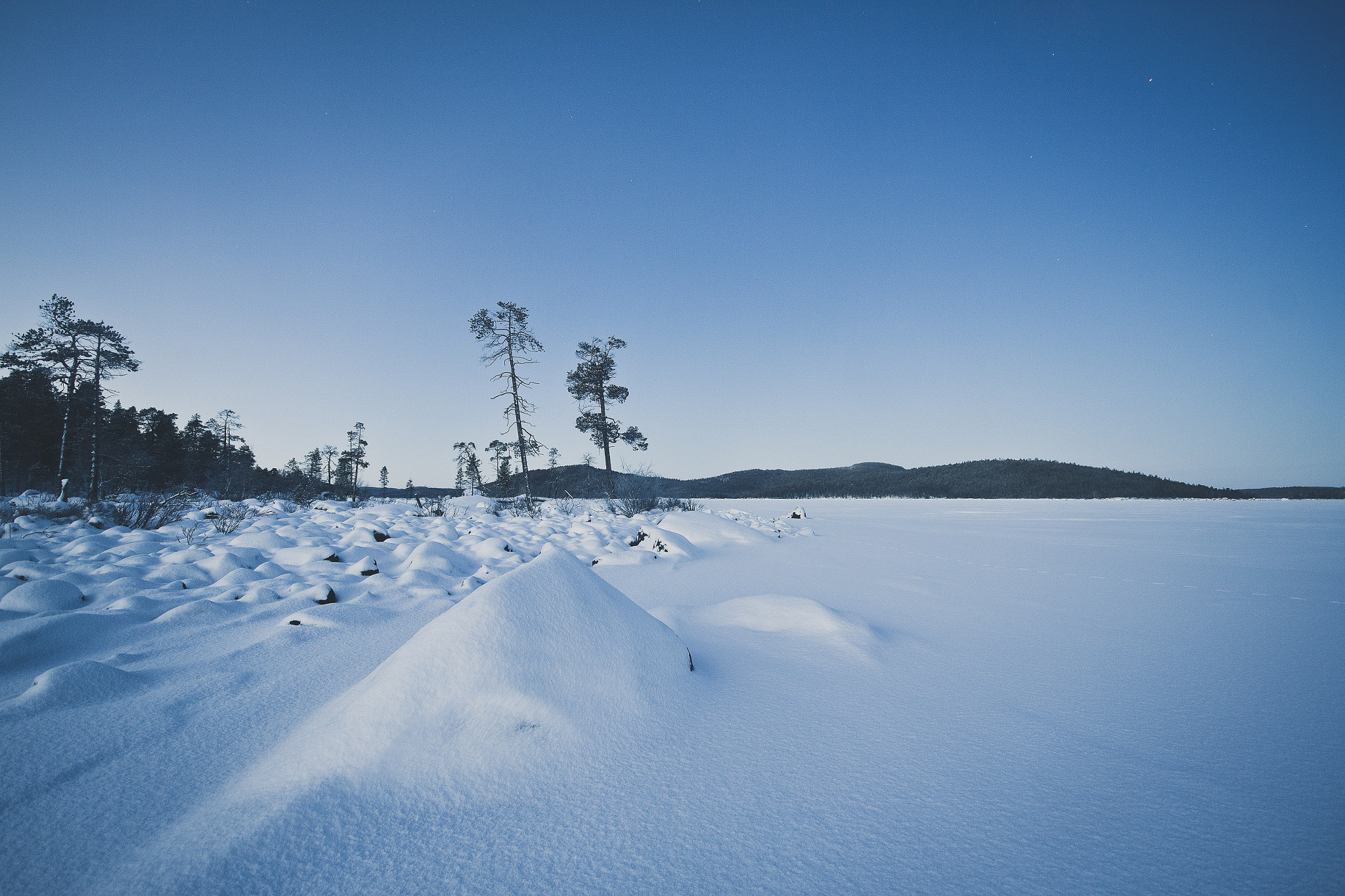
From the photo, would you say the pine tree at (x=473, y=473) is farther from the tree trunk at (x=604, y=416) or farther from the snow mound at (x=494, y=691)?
the snow mound at (x=494, y=691)

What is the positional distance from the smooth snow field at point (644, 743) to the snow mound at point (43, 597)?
2 centimetres

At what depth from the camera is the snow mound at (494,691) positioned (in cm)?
125

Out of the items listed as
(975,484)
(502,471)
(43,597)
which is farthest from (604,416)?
(975,484)

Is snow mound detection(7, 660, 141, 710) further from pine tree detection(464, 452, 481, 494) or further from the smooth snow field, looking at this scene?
pine tree detection(464, 452, 481, 494)

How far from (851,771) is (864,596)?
2.46 metres

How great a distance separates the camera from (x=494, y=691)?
1.44m

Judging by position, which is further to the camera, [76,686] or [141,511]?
[141,511]

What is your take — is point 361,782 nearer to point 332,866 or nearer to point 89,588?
point 332,866

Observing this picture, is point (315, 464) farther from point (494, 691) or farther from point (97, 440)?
point (494, 691)

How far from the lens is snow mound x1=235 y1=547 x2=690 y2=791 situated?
4.09 feet

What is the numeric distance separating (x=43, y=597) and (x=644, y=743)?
11.6 feet

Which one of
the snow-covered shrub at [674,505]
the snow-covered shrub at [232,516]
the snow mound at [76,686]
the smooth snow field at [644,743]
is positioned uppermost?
the snow-covered shrub at [232,516]

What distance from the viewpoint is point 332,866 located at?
94 centimetres

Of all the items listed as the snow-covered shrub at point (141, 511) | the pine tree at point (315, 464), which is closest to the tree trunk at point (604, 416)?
the snow-covered shrub at point (141, 511)
